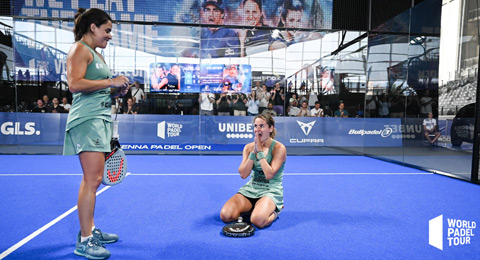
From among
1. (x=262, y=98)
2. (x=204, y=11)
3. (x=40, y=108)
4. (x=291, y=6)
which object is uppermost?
(x=291, y=6)

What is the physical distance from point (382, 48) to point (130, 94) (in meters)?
6.55

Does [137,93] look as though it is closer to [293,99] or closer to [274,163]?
[293,99]

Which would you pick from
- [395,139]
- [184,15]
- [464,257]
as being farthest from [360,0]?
[464,257]

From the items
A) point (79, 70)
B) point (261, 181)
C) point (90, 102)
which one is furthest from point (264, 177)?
point (79, 70)

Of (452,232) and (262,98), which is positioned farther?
(262,98)

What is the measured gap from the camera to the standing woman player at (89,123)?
2.15 metres

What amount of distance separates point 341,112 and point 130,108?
5.73 meters

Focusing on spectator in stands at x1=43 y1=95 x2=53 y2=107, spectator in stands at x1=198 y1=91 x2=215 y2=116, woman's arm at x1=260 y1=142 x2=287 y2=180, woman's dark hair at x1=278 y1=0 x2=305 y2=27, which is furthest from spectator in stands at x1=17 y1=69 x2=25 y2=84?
woman's arm at x1=260 y1=142 x2=287 y2=180

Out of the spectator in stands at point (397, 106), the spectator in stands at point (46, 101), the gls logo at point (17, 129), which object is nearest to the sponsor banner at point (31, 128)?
the gls logo at point (17, 129)

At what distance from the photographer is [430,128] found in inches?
238

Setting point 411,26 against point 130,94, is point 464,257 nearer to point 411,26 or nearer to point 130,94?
point 411,26

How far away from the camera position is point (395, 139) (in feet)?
24.3

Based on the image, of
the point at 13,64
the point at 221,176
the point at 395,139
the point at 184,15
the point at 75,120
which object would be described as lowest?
the point at 221,176

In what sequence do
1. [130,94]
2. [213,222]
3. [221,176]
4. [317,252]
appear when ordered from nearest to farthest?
[317,252], [213,222], [221,176], [130,94]
